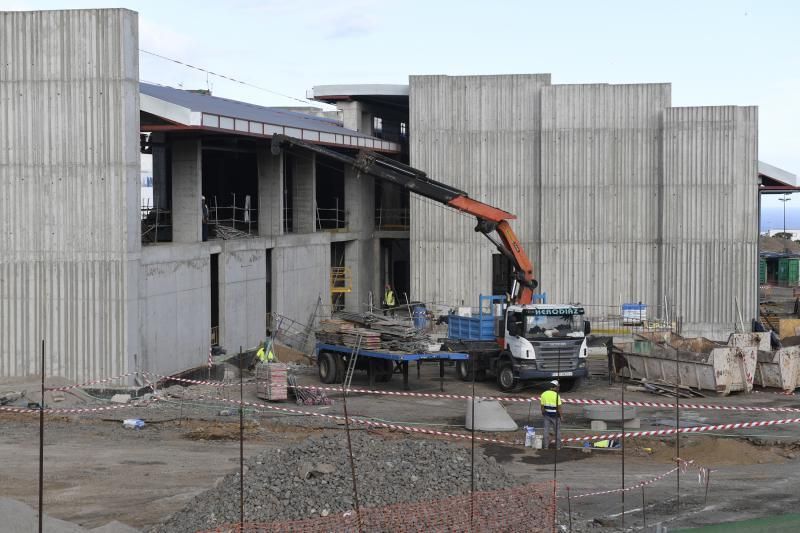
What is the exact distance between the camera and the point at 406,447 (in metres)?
18.6

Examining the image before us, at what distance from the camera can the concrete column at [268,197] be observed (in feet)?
128

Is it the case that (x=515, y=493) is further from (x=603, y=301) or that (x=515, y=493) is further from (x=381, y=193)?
(x=381, y=193)

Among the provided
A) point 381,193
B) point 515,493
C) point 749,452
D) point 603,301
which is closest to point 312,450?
point 515,493

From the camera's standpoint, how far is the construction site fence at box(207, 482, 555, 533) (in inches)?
613

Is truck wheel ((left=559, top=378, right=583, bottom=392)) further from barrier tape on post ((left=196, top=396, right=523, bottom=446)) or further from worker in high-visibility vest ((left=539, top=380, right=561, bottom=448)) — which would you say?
worker in high-visibility vest ((left=539, top=380, right=561, bottom=448))

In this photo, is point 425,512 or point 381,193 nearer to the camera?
point 425,512

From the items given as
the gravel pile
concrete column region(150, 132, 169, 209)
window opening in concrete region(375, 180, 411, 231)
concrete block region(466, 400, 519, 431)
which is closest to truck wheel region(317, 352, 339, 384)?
concrete block region(466, 400, 519, 431)

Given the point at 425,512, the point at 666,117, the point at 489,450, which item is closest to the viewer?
the point at 425,512

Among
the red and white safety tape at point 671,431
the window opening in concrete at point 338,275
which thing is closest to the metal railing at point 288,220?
the window opening in concrete at point 338,275

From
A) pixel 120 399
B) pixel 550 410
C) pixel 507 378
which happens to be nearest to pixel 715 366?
pixel 507 378

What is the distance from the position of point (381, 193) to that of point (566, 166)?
12.2 metres

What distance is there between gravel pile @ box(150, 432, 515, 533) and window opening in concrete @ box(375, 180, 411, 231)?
32141mm

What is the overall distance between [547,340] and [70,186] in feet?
41.5

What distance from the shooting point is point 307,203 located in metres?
43.1
